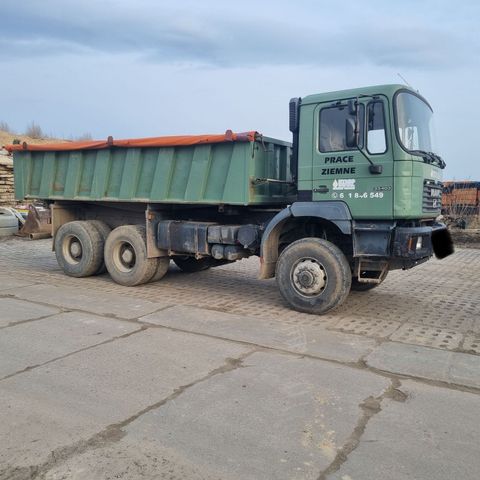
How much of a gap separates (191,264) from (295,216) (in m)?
3.66

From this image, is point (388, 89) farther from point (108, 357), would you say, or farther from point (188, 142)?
point (108, 357)

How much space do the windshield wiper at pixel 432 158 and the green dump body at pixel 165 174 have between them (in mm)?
1869

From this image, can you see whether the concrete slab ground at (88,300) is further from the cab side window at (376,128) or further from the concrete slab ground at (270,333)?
the cab side window at (376,128)

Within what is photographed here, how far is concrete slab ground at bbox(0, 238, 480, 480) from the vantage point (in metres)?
3.28

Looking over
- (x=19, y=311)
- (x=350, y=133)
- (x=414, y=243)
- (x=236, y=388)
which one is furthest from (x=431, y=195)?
(x=19, y=311)

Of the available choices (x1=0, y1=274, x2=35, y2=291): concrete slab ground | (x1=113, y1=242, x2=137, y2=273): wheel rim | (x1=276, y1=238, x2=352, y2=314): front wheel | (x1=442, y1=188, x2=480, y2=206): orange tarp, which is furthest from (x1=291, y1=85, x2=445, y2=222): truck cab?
(x1=442, y1=188, x2=480, y2=206): orange tarp

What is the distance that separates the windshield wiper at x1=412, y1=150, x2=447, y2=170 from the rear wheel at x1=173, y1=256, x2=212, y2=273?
4.60 metres

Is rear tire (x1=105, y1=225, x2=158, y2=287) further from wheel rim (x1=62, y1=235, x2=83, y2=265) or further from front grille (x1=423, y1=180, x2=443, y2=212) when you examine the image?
front grille (x1=423, y1=180, x2=443, y2=212)

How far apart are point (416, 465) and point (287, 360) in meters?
2.03

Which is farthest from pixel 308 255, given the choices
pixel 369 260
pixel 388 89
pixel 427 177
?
pixel 388 89

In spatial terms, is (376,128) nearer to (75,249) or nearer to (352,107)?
(352,107)

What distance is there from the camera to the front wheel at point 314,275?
6727 mm

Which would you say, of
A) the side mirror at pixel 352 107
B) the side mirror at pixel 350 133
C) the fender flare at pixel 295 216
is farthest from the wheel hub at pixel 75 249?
the side mirror at pixel 352 107

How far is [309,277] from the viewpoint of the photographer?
6.86 meters
